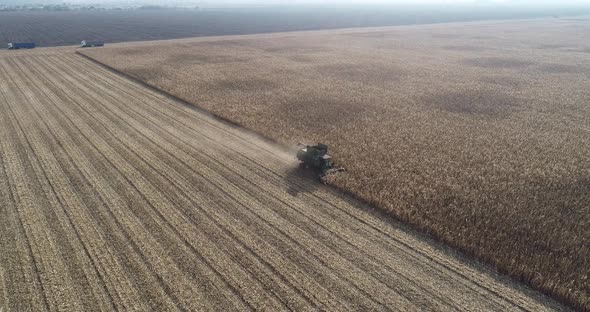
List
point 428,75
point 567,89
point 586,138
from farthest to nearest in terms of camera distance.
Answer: point 428,75, point 567,89, point 586,138

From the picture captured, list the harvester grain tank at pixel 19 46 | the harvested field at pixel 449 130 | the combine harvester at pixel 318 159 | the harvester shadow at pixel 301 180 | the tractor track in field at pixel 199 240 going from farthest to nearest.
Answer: the harvester grain tank at pixel 19 46, the combine harvester at pixel 318 159, the harvester shadow at pixel 301 180, the harvested field at pixel 449 130, the tractor track in field at pixel 199 240

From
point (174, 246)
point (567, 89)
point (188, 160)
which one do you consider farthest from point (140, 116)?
point (567, 89)

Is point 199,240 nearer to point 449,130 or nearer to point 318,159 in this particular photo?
point 318,159

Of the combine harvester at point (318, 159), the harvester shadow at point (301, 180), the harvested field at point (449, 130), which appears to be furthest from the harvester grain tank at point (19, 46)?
the combine harvester at point (318, 159)

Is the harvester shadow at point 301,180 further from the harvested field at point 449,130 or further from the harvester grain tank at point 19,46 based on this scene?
the harvester grain tank at point 19,46

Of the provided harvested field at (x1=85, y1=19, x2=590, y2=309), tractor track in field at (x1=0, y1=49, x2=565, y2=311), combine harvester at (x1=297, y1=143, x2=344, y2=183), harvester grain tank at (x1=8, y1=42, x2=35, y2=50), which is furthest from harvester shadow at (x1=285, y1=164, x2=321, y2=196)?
harvester grain tank at (x1=8, y1=42, x2=35, y2=50)

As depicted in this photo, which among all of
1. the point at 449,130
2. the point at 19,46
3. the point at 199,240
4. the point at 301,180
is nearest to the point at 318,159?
the point at 301,180

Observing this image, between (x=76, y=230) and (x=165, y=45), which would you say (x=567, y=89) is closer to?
(x=76, y=230)
